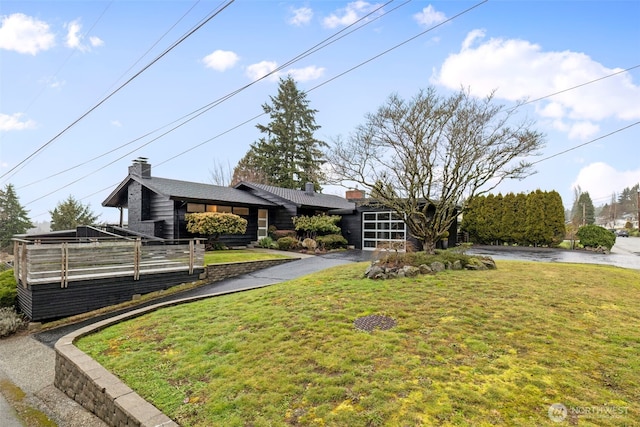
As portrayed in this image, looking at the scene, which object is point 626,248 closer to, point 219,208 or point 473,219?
point 473,219

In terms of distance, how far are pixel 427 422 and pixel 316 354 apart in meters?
1.72

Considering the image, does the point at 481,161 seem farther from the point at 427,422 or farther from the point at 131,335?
the point at 131,335

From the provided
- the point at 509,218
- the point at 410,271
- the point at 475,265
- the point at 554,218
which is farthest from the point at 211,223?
the point at 554,218

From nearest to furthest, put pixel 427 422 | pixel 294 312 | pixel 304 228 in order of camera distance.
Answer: pixel 427 422 < pixel 294 312 < pixel 304 228

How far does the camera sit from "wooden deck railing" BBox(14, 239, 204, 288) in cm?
827

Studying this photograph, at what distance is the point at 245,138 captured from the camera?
38156 mm

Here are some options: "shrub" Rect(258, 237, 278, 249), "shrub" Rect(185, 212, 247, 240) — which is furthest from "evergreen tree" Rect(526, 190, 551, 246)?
"shrub" Rect(185, 212, 247, 240)

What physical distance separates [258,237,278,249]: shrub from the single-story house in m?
0.94

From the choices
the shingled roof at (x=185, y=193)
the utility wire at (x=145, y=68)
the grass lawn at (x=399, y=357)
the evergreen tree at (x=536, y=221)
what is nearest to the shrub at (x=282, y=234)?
the shingled roof at (x=185, y=193)

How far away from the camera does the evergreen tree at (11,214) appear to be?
32594 mm

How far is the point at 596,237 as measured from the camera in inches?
671

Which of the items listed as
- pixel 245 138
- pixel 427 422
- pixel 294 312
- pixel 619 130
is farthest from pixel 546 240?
pixel 245 138

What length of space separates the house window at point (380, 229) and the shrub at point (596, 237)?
10038 millimetres

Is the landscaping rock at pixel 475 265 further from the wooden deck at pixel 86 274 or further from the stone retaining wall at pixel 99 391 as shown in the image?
the wooden deck at pixel 86 274
